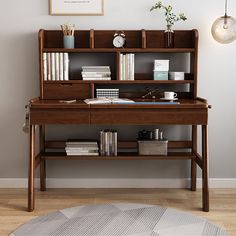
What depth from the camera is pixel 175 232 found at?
280 centimetres

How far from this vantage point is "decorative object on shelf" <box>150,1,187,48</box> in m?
3.57

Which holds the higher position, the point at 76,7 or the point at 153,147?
the point at 76,7

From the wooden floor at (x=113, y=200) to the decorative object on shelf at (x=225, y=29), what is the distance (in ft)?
4.15

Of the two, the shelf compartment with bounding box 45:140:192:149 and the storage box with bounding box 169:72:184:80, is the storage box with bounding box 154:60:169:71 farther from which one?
the shelf compartment with bounding box 45:140:192:149

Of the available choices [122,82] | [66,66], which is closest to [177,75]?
[122,82]

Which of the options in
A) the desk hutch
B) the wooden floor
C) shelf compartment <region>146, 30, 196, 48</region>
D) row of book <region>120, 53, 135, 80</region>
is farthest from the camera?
shelf compartment <region>146, 30, 196, 48</region>

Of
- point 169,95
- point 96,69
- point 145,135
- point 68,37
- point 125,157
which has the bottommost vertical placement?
point 125,157

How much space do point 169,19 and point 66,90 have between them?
40.2 inches

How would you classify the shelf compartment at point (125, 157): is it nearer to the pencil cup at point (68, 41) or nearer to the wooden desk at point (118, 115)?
the wooden desk at point (118, 115)

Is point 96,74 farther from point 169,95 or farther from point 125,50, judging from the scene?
point 169,95

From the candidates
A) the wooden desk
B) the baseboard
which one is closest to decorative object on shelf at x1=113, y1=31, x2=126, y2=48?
the wooden desk

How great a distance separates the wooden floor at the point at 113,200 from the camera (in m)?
3.07

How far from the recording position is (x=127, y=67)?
3557 millimetres

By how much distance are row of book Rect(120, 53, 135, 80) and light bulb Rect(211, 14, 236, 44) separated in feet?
2.31
